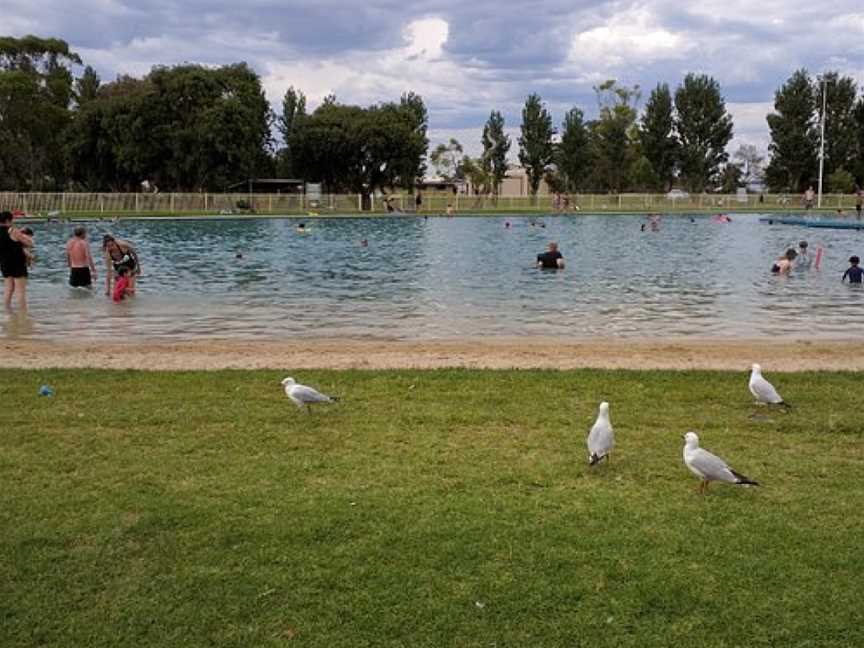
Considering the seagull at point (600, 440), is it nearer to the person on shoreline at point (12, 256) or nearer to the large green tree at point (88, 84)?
the person on shoreline at point (12, 256)

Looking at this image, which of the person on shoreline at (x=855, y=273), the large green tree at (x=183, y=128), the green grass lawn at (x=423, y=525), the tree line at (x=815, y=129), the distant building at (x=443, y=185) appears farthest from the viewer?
the distant building at (x=443, y=185)

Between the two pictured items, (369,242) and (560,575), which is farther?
(369,242)

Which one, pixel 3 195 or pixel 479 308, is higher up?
pixel 3 195

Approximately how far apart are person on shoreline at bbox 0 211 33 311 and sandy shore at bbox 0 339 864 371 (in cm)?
367

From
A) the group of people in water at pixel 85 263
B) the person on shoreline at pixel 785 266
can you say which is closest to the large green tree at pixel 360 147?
the group of people in water at pixel 85 263

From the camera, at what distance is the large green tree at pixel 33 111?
256 ft

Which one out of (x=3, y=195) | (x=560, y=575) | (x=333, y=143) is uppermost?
(x=333, y=143)

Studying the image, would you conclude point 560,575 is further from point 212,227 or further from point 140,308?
point 212,227

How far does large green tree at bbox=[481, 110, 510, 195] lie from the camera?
10850 centimetres

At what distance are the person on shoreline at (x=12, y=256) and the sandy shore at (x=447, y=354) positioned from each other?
3.67 metres

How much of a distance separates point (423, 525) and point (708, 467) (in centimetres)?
199

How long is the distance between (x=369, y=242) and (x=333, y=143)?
41.0 m

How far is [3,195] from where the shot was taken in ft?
201

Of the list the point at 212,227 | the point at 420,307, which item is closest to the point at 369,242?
the point at 212,227
